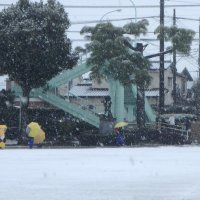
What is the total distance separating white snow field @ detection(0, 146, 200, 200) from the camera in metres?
9.56

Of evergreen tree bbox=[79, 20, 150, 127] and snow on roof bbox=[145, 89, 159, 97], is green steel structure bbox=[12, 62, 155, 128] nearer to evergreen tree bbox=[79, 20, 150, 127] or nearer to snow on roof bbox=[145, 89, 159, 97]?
evergreen tree bbox=[79, 20, 150, 127]

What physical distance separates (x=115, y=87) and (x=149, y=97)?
21.4 m

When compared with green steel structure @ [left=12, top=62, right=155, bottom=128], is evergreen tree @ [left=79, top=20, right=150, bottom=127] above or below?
above

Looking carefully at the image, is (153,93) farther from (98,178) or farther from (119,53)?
(98,178)

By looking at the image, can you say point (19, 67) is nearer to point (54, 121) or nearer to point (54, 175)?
point (54, 121)

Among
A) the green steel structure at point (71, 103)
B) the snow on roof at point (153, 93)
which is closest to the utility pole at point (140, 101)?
the green steel structure at point (71, 103)

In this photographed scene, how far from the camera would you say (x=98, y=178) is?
10.8 meters

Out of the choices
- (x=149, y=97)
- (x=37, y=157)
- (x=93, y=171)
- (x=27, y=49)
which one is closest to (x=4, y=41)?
(x=27, y=49)

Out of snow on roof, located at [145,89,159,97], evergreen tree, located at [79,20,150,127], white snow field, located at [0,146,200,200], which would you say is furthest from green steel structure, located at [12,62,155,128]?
white snow field, located at [0,146,200,200]

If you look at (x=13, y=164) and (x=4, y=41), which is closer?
(x=13, y=164)

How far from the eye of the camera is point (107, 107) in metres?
34.9

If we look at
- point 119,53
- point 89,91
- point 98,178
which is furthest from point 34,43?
point 89,91

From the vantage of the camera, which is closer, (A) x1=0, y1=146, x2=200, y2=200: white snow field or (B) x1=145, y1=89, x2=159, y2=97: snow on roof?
(A) x1=0, y1=146, x2=200, y2=200: white snow field

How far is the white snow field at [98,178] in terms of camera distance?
9.56 m
